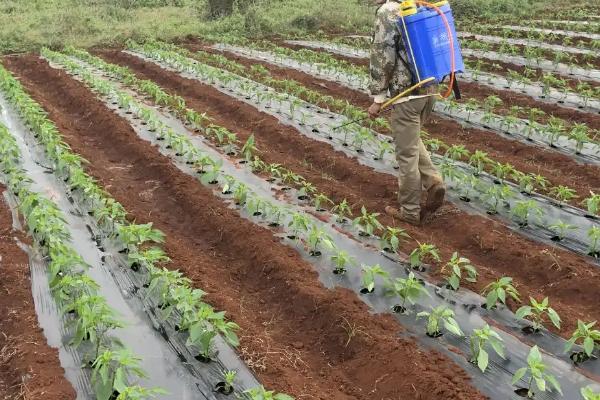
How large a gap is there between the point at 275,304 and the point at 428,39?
2.26 m

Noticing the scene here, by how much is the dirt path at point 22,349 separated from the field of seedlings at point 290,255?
12mm

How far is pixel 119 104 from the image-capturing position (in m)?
8.16

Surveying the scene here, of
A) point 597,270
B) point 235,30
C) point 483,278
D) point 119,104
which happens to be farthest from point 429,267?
point 235,30

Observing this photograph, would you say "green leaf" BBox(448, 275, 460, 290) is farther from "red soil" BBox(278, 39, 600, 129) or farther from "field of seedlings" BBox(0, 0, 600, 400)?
"red soil" BBox(278, 39, 600, 129)

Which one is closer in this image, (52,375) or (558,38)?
(52,375)

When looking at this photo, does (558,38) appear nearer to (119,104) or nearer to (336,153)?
(336,153)

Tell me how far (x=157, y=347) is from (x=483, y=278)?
2.24 meters

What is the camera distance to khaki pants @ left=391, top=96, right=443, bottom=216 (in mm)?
4488

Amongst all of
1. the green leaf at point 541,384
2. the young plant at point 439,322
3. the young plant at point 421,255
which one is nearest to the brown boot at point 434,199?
the young plant at point 421,255

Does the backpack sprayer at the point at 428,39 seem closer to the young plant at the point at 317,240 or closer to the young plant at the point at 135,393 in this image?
the young plant at the point at 317,240

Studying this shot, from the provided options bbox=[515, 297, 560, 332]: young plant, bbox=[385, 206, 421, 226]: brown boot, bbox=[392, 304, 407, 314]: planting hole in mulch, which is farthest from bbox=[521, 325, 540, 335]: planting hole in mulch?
bbox=[385, 206, 421, 226]: brown boot

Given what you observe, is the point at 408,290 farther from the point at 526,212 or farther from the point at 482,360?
the point at 526,212

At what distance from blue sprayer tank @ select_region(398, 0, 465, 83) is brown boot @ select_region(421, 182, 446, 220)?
3.13 feet

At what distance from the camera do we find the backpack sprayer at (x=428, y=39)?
4078 millimetres
